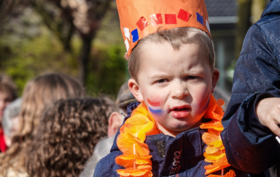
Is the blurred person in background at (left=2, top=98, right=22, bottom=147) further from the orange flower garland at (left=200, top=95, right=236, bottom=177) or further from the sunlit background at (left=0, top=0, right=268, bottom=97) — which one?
the sunlit background at (left=0, top=0, right=268, bottom=97)

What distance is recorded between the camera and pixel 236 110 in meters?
1.41

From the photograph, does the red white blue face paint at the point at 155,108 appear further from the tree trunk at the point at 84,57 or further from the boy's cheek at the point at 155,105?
the tree trunk at the point at 84,57

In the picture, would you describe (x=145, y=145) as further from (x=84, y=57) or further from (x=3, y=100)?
(x=84, y=57)

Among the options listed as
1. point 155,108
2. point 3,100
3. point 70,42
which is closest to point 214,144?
point 155,108

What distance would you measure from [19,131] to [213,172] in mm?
2016

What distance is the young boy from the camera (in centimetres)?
164

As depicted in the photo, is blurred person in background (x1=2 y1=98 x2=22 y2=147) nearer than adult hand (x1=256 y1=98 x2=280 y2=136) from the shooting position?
No

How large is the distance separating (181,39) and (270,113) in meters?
0.63

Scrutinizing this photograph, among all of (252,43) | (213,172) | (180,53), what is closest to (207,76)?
(180,53)

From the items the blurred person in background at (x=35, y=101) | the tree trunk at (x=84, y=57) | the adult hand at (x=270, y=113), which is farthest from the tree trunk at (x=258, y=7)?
the tree trunk at (x=84, y=57)

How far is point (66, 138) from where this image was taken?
248cm

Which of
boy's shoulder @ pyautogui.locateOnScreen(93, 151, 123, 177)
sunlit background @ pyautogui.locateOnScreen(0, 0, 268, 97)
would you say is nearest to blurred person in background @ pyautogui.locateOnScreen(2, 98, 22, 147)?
boy's shoulder @ pyautogui.locateOnScreen(93, 151, 123, 177)

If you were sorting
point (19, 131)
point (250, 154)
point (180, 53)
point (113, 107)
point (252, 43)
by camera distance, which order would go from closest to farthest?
point (250, 154), point (252, 43), point (180, 53), point (113, 107), point (19, 131)

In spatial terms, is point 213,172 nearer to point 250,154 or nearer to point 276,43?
point 250,154
